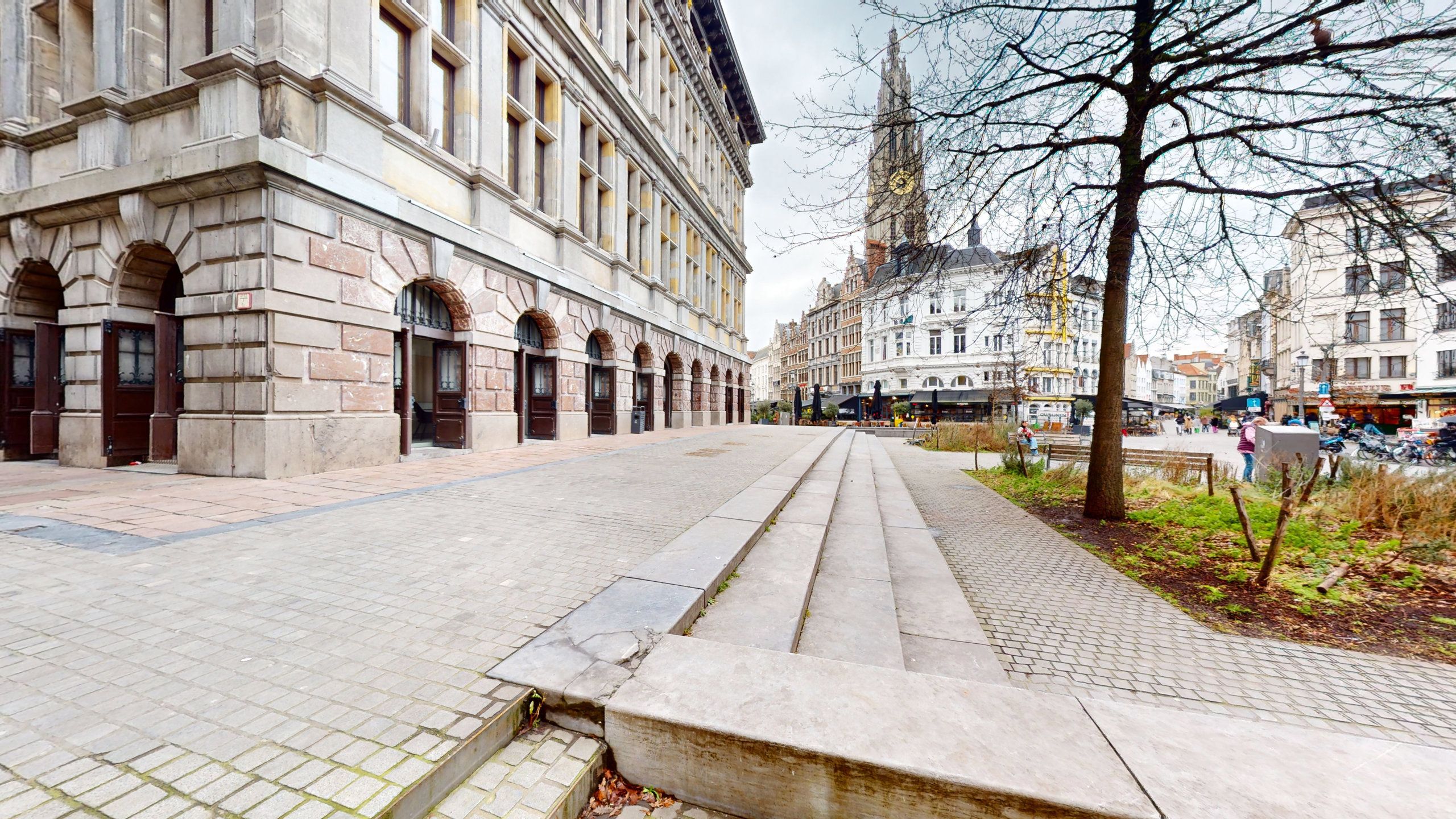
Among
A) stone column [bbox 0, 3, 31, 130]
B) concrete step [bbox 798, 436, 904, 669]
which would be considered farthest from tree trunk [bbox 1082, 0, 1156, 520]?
stone column [bbox 0, 3, 31, 130]

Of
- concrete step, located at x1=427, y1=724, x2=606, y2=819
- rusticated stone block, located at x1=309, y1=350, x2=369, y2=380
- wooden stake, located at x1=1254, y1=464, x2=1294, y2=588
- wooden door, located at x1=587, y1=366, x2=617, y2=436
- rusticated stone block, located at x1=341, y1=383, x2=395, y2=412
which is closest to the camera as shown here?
concrete step, located at x1=427, y1=724, x2=606, y2=819

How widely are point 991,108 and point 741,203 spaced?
34.3 meters

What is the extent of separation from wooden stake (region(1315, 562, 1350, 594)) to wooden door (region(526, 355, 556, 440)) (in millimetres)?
14328

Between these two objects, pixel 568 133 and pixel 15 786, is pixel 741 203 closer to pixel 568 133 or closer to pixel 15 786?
pixel 568 133

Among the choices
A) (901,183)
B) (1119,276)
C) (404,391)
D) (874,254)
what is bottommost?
(404,391)

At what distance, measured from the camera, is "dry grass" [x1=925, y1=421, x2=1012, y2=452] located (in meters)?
18.6

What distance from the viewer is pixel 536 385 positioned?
48.5 ft

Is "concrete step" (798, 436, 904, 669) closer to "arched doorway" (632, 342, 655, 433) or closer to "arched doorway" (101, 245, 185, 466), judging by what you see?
"arched doorway" (101, 245, 185, 466)

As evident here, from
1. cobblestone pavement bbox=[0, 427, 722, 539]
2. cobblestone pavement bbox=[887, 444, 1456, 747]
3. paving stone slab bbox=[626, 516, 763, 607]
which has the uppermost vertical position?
cobblestone pavement bbox=[0, 427, 722, 539]

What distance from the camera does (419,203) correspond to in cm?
986

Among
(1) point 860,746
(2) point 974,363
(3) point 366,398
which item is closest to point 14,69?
(3) point 366,398

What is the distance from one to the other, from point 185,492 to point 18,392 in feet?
28.1

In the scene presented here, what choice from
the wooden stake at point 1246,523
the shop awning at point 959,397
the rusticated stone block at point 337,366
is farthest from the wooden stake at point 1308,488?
the shop awning at point 959,397

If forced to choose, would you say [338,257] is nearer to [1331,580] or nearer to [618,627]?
[618,627]
